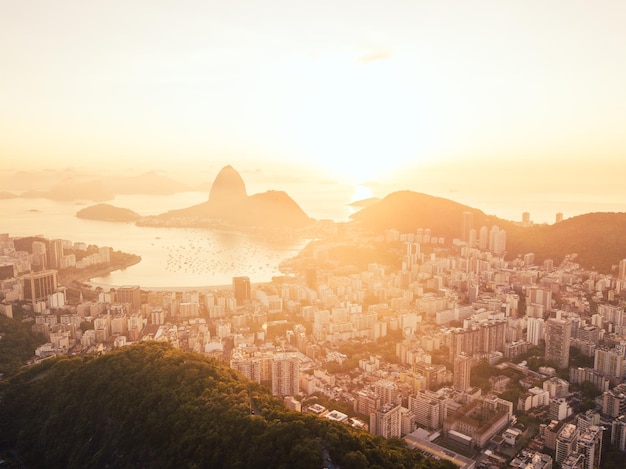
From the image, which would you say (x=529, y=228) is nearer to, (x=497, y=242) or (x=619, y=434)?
(x=497, y=242)

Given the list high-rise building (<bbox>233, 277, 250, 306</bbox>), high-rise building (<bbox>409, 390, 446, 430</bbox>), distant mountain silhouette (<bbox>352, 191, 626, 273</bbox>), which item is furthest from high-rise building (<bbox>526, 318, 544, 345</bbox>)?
high-rise building (<bbox>233, 277, 250, 306</bbox>)

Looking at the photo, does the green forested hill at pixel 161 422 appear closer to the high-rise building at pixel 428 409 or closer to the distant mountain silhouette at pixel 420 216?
the high-rise building at pixel 428 409

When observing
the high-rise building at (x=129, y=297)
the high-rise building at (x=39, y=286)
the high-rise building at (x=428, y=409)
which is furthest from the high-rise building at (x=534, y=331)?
the high-rise building at (x=39, y=286)

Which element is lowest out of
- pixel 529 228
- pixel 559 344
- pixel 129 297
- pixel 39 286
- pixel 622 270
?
pixel 559 344

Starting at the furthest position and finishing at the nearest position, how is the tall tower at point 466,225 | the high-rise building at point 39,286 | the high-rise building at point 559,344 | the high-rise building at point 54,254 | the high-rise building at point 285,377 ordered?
the tall tower at point 466,225
the high-rise building at point 54,254
the high-rise building at point 39,286
the high-rise building at point 559,344
the high-rise building at point 285,377

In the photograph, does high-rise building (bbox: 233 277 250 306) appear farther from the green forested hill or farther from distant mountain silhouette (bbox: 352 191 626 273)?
distant mountain silhouette (bbox: 352 191 626 273)

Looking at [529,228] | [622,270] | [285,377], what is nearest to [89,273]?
[285,377]
